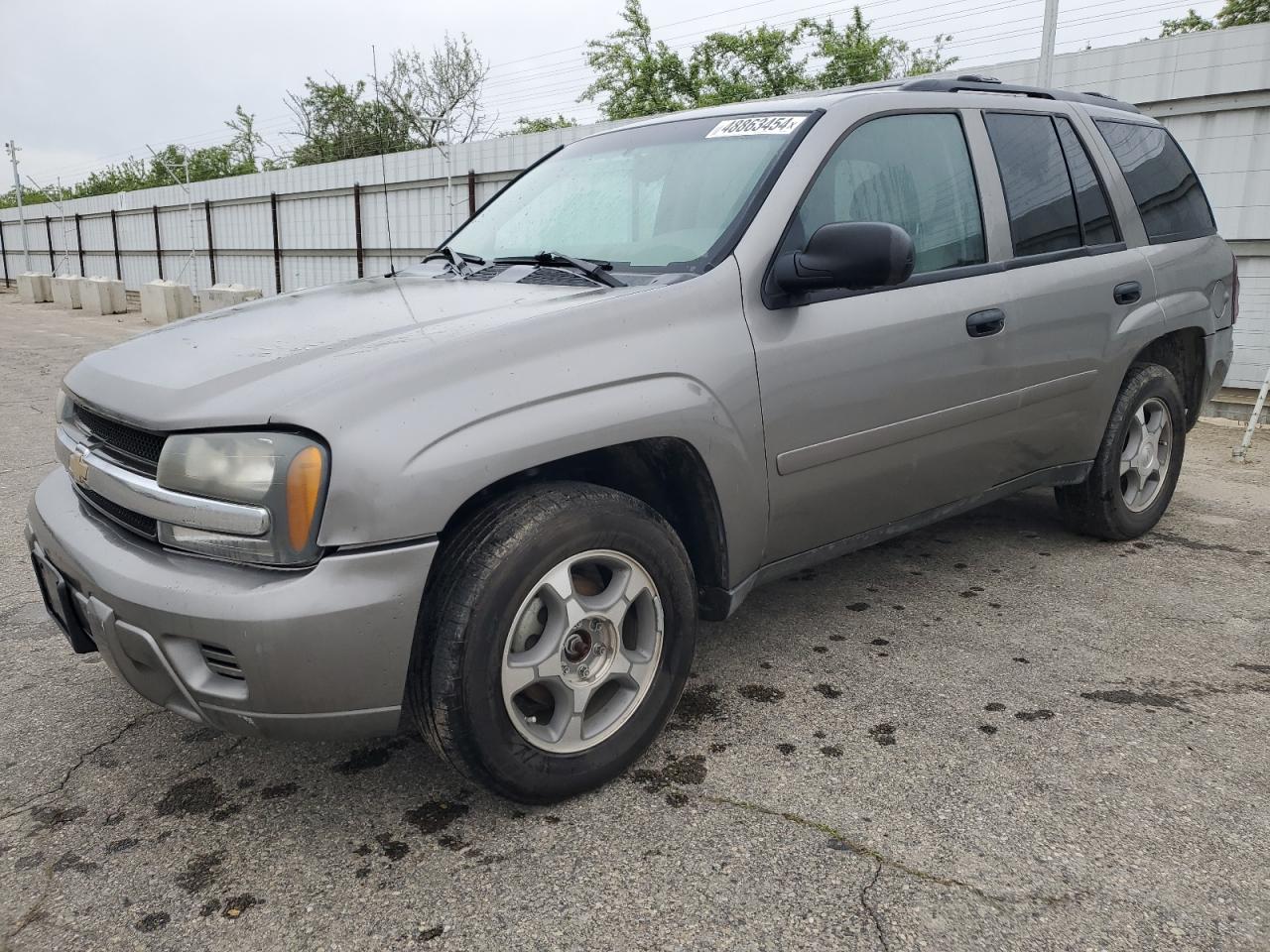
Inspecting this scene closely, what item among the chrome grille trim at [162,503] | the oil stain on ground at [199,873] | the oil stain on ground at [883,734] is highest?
the chrome grille trim at [162,503]

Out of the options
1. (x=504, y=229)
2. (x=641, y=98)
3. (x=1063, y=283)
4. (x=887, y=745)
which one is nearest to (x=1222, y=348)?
(x=1063, y=283)

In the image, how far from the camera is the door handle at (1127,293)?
12.0ft

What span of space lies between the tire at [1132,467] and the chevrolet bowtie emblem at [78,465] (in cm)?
361

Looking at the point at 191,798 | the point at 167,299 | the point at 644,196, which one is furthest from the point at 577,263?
the point at 167,299

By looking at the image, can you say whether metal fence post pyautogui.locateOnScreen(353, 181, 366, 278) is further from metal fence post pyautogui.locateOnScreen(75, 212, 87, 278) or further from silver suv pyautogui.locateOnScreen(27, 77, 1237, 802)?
metal fence post pyautogui.locateOnScreen(75, 212, 87, 278)

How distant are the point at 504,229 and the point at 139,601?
6.21ft

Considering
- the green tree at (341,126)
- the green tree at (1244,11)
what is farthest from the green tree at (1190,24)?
the green tree at (341,126)

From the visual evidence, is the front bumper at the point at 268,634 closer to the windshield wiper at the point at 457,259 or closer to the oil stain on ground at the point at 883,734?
the oil stain on ground at the point at 883,734

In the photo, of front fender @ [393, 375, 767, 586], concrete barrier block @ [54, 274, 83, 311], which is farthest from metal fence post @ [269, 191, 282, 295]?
front fender @ [393, 375, 767, 586]

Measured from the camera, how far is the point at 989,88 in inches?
141

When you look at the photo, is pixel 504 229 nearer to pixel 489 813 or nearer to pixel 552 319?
pixel 552 319

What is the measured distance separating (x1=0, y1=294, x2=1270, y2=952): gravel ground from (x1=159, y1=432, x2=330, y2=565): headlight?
2.37 feet

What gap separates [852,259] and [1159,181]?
2.47 meters

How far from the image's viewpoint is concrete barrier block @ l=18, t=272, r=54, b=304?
83.6 ft
